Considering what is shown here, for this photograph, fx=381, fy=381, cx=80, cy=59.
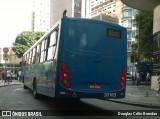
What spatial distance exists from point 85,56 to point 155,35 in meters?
19.3

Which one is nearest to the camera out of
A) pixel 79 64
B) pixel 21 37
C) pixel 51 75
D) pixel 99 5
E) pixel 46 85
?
pixel 79 64

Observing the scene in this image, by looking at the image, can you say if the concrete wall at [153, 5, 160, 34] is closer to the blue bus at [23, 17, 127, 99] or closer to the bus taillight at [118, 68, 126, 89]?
the blue bus at [23, 17, 127, 99]

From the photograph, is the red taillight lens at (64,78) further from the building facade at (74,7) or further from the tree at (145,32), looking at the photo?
the building facade at (74,7)

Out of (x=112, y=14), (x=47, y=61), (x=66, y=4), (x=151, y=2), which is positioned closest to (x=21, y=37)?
(x=66, y=4)

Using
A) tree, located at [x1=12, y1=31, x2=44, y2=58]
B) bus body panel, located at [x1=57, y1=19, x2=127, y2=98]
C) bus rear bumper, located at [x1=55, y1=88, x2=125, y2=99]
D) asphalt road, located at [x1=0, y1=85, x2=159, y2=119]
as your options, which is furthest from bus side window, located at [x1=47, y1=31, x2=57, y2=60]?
tree, located at [x1=12, y1=31, x2=44, y2=58]

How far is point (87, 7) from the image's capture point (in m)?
117

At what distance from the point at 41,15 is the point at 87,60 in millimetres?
133786

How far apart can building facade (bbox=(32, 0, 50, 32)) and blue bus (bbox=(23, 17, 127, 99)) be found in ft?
417

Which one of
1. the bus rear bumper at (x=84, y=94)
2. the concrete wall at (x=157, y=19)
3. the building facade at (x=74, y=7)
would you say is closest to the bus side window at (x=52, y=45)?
the bus rear bumper at (x=84, y=94)

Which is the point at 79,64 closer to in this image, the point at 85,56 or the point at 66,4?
the point at 85,56

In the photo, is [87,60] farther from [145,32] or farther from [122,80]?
[145,32]

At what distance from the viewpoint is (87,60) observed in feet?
39.7

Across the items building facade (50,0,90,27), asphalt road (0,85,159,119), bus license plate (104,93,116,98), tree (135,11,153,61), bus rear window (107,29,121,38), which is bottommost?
asphalt road (0,85,159,119)

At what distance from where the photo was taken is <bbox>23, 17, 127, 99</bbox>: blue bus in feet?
38.9
